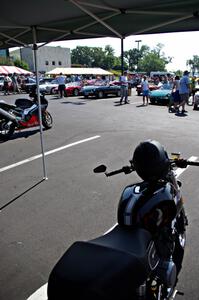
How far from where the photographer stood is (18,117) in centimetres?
954

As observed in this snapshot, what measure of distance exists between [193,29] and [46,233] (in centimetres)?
363

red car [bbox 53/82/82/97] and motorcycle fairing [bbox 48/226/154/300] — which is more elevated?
red car [bbox 53/82/82/97]

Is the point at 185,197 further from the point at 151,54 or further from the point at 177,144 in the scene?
the point at 151,54

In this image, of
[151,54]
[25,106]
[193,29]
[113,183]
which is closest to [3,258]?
[113,183]

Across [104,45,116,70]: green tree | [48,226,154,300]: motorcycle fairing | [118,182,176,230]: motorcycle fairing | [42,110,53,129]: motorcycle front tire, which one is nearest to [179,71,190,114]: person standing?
[42,110,53,129]: motorcycle front tire

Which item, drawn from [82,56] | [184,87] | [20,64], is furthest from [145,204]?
[82,56]

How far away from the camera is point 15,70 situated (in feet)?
Answer: 122

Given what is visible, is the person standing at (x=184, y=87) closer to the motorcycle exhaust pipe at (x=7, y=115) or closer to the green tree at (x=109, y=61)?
the motorcycle exhaust pipe at (x=7, y=115)

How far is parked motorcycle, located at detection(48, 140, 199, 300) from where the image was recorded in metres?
1.62

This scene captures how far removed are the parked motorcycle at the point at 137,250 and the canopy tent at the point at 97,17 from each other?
87.2 inches

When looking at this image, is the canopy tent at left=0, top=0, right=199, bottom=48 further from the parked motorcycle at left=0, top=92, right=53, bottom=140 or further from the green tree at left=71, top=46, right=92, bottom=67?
the green tree at left=71, top=46, right=92, bottom=67

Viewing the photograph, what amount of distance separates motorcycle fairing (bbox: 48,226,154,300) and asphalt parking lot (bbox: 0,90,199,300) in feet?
4.05

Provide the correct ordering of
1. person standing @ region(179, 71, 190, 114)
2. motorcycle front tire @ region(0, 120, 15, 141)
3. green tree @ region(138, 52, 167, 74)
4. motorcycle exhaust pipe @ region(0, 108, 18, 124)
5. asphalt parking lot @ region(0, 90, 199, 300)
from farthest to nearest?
green tree @ region(138, 52, 167, 74)
person standing @ region(179, 71, 190, 114)
motorcycle front tire @ region(0, 120, 15, 141)
motorcycle exhaust pipe @ region(0, 108, 18, 124)
asphalt parking lot @ region(0, 90, 199, 300)

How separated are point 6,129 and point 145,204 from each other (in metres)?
7.72
